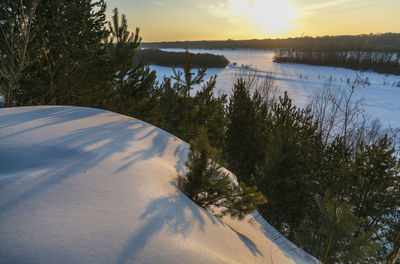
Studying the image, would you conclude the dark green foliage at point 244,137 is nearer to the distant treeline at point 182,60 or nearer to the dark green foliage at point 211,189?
the dark green foliage at point 211,189

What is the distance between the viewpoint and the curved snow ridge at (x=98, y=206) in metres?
1.29

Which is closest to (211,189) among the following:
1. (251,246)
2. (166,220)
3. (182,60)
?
(251,246)

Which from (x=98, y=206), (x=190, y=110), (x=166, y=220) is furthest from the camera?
(x=190, y=110)

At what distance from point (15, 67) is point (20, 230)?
5763 mm

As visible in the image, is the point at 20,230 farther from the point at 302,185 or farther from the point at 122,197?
the point at 302,185

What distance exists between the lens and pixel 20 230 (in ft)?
4.18

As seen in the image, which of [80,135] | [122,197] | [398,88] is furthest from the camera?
[398,88]

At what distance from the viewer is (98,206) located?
1.59 meters

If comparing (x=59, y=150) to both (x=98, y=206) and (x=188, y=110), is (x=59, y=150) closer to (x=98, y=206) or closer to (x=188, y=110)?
(x=98, y=206)

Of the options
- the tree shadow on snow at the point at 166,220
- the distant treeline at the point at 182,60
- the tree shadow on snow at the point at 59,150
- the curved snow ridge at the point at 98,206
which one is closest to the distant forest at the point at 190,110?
the tree shadow on snow at the point at 59,150

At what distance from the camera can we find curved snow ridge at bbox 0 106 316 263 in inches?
50.9

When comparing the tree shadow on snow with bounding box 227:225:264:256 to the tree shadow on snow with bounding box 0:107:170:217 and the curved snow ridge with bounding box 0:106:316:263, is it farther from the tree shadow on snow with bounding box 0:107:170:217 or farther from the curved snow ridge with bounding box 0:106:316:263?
the tree shadow on snow with bounding box 0:107:170:217

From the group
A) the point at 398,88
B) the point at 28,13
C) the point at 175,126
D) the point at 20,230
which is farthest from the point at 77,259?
the point at 398,88

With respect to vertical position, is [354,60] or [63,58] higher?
[354,60]
